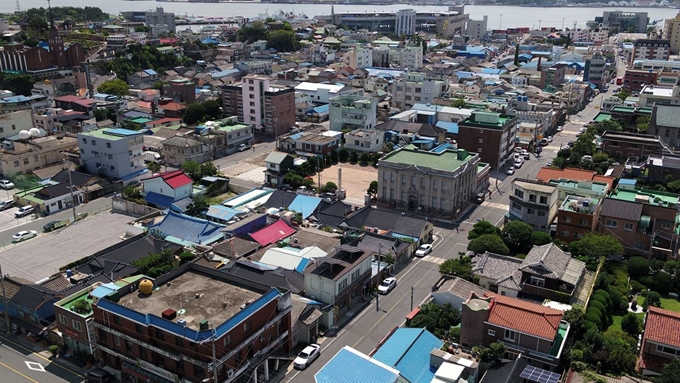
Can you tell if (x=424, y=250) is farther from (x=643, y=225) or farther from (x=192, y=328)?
(x=192, y=328)

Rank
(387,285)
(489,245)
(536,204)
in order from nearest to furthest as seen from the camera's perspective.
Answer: (387,285)
(489,245)
(536,204)

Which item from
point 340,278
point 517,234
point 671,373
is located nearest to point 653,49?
point 517,234

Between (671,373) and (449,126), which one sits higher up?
(449,126)

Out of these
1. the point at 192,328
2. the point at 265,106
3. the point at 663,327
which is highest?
the point at 265,106

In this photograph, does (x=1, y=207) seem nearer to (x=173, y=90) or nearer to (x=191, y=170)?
Result: (x=191, y=170)

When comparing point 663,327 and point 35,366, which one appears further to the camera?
point 35,366

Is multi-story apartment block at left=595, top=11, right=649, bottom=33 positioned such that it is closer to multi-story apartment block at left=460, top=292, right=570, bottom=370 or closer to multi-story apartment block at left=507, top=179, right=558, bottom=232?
multi-story apartment block at left=507, top=179, right=558, bottom=232

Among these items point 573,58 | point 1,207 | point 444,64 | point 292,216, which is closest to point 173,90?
point 1,207

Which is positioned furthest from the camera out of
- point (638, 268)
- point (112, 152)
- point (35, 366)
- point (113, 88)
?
point (113, 88)
